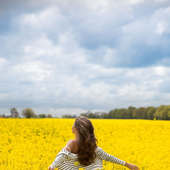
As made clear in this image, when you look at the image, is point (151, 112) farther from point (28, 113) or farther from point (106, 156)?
point (106, 156)

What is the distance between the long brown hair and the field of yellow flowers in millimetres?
2301

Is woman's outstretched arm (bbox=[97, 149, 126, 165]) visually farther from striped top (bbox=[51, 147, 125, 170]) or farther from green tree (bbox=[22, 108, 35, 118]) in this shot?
green tree (bbox=[22, 108, 35, 118])

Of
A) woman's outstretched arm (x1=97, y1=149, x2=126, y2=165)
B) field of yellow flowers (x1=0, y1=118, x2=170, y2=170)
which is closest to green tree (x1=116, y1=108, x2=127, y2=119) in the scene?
field of yellow flowers (x1=0, y1=118, x2=170, y2=170)

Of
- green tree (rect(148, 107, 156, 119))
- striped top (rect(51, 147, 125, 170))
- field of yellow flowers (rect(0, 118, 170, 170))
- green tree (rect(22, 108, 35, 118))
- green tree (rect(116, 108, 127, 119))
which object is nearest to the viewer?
striped top (rect(51, 147, 125, 170))

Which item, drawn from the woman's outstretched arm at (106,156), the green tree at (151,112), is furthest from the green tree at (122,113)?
the woman's outstretched arm at (106,156)

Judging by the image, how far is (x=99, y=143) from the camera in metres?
10.6

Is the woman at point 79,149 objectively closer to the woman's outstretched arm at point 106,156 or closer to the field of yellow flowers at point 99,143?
the woman's outstretched arm at point 106,156

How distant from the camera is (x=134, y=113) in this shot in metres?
49.5

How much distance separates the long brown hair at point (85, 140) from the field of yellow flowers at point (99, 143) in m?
2.30

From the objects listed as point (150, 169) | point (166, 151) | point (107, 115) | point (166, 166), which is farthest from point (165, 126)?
point (107, 115)

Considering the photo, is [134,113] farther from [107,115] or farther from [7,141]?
[7,141]

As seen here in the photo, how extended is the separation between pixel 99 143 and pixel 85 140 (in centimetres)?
735

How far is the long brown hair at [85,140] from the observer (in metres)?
3.54

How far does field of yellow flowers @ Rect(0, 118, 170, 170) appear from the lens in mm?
6973
